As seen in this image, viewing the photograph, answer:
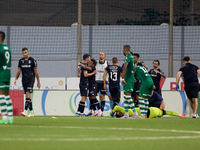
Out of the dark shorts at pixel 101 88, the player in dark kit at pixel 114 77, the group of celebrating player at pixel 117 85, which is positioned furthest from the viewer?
the dark shorts at pixel 101 88

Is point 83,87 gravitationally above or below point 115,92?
above

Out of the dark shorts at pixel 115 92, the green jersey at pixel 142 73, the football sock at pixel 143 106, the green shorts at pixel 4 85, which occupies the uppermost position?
the green jersey at pixel 142 73

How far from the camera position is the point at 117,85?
12188mm

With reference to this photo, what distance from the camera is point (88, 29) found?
911 inches

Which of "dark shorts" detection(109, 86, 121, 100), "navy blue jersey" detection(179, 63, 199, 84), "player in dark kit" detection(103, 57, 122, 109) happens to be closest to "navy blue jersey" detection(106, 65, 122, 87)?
"player in dark kit" detection(103, 57, 122, 109)

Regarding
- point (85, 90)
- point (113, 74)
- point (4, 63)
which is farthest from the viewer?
point (113, 74)

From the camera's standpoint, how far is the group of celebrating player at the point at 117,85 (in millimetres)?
9938

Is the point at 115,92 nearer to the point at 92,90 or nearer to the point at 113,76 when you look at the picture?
the point at 113,76

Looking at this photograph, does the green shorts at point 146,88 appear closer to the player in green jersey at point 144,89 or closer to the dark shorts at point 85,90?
the player in green jersey at point 144,89

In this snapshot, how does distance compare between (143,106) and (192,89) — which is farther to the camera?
(192,89)

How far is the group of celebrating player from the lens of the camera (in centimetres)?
994

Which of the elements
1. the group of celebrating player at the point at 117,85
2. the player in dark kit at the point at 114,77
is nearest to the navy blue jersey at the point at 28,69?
the group of celebrating player at the point at 117,85

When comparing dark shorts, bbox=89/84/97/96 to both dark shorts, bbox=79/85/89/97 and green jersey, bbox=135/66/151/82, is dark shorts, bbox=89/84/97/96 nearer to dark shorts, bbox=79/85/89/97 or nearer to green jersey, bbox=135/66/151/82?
dark shorts, bbox=79/85/89/97

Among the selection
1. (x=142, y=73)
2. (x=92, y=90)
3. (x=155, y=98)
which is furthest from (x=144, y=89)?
(x=92, y=90)
